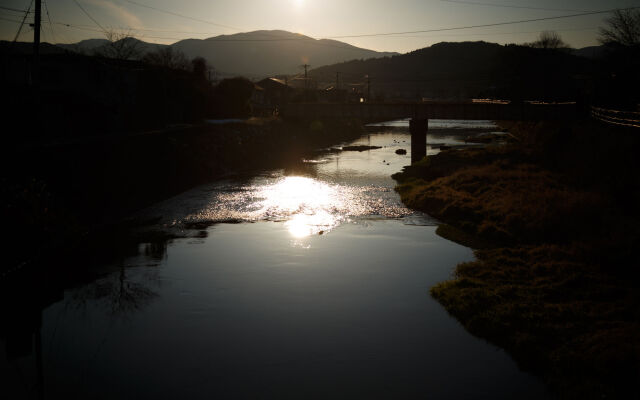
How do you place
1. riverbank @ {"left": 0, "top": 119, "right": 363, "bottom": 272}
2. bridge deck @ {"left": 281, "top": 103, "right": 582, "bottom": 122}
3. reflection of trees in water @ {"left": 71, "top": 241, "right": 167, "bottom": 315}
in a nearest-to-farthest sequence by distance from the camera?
reflection of trees in water @ {"left": 71, "top": 241, "right": 167, "bottom": 315}
riverbank @ {"left": 0, "top": 119, "right": 363, "bottom": 272}
bridge deck @ {"left": 281, "top": 103, "right": 582, "bottom": 122}

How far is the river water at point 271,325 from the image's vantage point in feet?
41.3

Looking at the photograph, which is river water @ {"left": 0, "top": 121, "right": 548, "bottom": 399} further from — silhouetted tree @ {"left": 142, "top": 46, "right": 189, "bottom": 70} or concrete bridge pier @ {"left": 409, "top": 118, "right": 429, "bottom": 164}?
silhouetted tree @ {"left": 142, "top": 46, "right": 189, "bottom": 70}

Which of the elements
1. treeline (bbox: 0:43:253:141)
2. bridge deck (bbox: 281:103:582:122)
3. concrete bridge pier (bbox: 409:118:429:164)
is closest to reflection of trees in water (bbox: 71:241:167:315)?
treeline (bbox: 0:43:253:141)

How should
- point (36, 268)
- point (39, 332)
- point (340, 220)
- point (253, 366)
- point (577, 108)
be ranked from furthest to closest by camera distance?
point (577, 108) < point (340, 220) < point (36, 268) < point (39, 332) < point (253, 366)

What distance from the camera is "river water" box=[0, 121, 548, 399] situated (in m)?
12.6

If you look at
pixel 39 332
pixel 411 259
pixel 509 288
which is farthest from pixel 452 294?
pixel 39 332

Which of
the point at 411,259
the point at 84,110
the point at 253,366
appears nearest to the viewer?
the point at 253,366

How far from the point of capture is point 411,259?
74.8ft

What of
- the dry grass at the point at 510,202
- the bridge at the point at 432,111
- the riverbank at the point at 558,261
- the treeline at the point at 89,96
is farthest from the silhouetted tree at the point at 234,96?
the riverbank at the point at 558,261

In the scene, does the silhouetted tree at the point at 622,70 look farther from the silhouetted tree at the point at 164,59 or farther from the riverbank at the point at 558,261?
the silhouetted tree at the point at 164,59

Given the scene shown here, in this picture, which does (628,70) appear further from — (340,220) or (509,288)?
(509,288)

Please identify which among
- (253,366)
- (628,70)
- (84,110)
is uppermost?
(628,70)

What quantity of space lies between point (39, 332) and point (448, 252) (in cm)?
1764

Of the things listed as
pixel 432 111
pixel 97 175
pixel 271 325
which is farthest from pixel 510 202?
pixel 432 111
